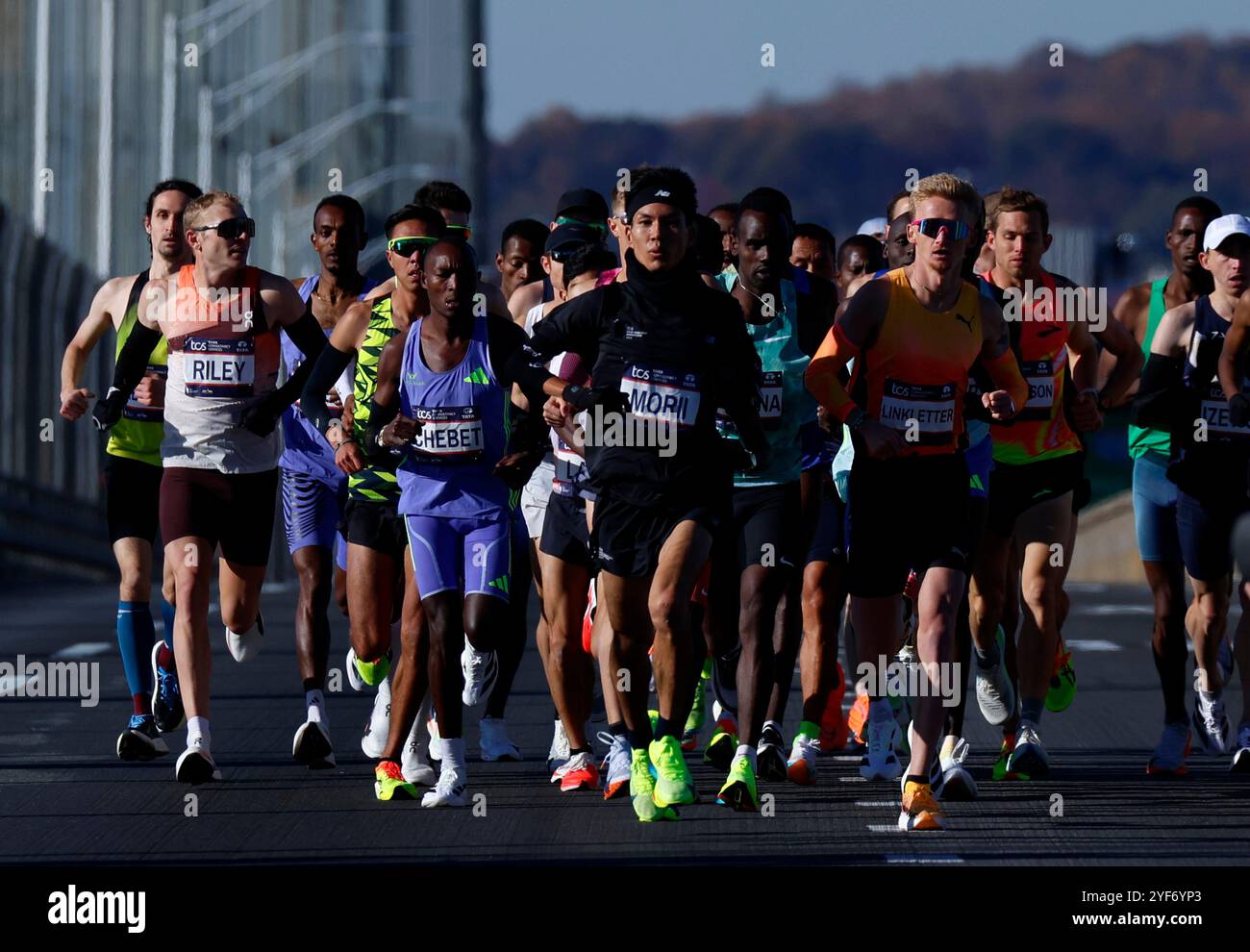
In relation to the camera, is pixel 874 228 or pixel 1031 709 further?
pixel 874 228

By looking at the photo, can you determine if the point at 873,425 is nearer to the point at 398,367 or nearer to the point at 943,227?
the point at 943,227

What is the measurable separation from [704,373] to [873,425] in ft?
1.96

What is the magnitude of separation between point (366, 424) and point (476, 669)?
1.07 metres

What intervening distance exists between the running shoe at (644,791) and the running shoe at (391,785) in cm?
90

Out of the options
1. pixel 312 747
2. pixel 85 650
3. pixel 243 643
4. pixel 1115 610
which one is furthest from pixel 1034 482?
pixel 1115 610

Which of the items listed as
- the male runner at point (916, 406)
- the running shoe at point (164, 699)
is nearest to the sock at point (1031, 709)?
the male runner at point (916, 406)

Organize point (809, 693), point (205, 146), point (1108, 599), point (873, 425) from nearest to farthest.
→ point (873, 425) < point (809, 693) < point (1108, 599) < point (205, 146)

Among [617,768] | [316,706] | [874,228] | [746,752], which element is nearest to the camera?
[746,752]

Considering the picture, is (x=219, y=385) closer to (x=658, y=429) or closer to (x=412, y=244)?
(x=412, y=244)

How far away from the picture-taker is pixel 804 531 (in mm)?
11922

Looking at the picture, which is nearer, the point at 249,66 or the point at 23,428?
the point at 23,428

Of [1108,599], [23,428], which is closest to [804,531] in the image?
[1108,599]

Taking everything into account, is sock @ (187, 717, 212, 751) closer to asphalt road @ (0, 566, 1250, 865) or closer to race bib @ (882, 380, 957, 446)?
asphalt road @ (0, 566, 1250, 865)

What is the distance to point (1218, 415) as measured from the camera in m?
12.1
